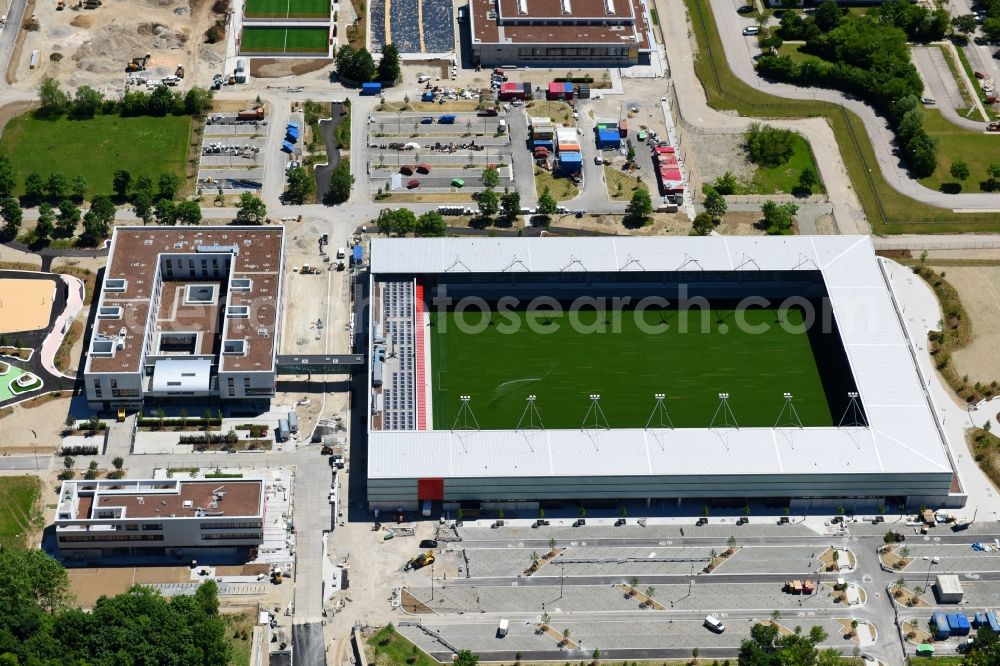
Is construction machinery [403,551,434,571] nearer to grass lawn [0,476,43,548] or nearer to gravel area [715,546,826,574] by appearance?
gravel area [715,546,826,574]

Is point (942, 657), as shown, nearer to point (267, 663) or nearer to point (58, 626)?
point (267, 663)

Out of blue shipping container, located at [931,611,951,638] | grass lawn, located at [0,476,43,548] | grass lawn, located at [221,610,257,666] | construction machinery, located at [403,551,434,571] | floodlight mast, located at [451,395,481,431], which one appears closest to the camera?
grass lawn, located at [221,610,257,666]

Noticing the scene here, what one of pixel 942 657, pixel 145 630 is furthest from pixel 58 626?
pixel 942 657

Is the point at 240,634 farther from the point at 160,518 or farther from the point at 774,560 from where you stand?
the point at 774,560

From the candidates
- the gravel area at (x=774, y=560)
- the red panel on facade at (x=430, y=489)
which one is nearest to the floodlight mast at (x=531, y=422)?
the red panel on facade at (x=430, y=489)

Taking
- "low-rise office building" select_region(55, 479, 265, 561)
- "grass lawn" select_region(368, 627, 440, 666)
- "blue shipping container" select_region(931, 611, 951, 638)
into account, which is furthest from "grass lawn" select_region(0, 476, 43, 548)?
"blue shipping container" select_region(931, 611, 951, 638)

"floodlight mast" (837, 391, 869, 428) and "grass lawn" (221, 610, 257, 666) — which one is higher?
"floodlight mast" (837, 391, 869, 428)

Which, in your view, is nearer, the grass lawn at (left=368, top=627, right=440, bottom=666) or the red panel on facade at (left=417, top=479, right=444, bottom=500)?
the grass lawn at (left=368, top=627, right=440, bottom=666)
